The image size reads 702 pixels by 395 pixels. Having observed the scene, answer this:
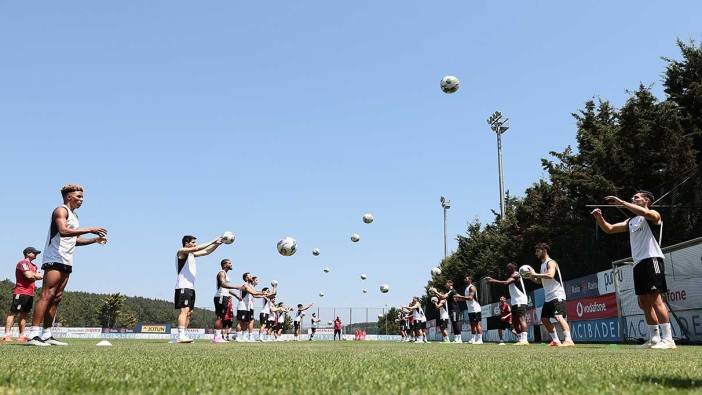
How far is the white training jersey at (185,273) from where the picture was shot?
9.28 meters

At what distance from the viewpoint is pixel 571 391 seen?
7.32 ft

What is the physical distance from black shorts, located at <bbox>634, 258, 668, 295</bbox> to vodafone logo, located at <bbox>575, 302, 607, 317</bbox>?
7645mm

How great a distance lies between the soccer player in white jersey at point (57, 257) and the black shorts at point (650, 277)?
24.5ft

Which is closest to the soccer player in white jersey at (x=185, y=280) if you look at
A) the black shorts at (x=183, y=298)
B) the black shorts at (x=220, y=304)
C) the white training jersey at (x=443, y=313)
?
the black shorts at (x=183, y=298)

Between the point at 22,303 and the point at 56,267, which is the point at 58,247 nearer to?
the point at 56,267

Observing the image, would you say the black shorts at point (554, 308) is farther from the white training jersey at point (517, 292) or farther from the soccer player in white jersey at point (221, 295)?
the soccer player in white jersey at point (221, 295)

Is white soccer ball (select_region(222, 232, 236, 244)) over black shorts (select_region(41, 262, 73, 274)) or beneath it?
over

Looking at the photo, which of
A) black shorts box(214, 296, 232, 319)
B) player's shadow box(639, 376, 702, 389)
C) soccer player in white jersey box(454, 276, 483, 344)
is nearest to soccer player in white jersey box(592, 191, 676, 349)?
player's shadow box(639, 376, 702, 389)

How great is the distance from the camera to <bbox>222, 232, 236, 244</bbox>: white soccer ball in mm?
11578

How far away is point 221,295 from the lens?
13.8 meters

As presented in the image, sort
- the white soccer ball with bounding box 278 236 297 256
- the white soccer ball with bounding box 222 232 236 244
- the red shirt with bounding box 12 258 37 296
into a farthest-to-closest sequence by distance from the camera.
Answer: the white soccer ball with bounding box 278 236 297 256 < the white soccer ball with bounding box 222 232 236 244 < the red shirt with bounding box 12 258 37 296

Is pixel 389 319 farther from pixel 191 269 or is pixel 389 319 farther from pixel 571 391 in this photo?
pixel 571 391

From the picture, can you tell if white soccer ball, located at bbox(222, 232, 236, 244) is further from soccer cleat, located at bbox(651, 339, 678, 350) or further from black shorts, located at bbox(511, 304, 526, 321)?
soccer cleat, located at bbox(651, 339, 678, 350)

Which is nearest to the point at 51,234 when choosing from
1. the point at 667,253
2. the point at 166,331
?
the point at 667,253
